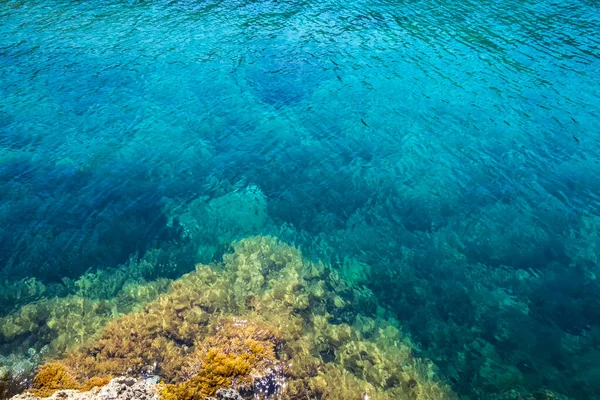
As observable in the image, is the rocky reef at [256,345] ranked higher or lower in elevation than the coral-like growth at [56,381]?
lower

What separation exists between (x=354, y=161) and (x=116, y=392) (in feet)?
61.8

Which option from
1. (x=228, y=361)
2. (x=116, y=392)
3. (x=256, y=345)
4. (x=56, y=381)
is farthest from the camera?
(x=256, y=345)

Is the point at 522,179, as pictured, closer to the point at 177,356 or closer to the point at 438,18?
the point at 177,356

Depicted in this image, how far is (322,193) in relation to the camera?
24.2 meters

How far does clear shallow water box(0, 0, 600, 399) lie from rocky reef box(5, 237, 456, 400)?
1.46 metres

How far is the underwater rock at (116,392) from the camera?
13561mm

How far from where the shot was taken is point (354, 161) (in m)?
26.4

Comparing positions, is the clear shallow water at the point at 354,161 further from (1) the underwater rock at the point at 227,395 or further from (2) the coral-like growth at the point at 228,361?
(1) the underwater rock at the point at 227,395

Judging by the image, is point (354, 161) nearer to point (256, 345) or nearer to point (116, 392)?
point (256, 345)

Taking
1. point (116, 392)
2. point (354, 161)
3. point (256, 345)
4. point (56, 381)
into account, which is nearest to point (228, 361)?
point (256, 345)

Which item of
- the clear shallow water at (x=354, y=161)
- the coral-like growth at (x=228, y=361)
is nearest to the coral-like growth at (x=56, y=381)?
the coral-like growth at (x=228, y=361)

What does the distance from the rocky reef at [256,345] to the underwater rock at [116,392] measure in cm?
38

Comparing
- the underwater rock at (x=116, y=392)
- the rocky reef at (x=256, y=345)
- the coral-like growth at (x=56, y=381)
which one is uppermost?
the underwater rock at (x=116, y=392)

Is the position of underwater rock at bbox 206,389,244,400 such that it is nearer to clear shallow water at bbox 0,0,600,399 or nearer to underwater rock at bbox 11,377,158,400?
underwater rock at bbox 11,377,158,400
